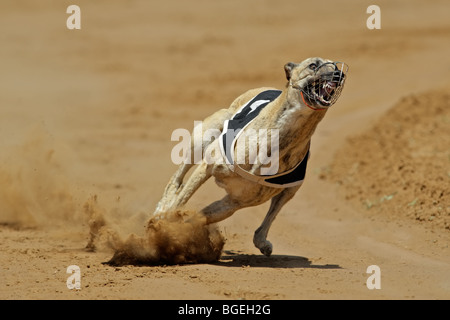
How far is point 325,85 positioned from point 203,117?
11048 millimetres

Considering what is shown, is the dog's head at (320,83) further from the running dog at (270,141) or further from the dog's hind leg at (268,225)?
the dog's hind leg at (268,225)

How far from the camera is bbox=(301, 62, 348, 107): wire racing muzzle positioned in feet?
21.6

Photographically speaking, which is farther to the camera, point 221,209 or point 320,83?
point 221,209

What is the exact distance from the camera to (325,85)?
259 inches

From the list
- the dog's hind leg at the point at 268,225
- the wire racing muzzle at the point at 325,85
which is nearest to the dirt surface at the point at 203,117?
the dog's hind leg at the point at 268,225

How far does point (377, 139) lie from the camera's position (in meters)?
13.5

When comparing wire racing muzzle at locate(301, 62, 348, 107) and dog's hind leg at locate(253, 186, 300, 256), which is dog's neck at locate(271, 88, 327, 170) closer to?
wire racing muzzle at locate(301, 62, 348, 107)

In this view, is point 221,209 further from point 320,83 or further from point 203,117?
point 203,117

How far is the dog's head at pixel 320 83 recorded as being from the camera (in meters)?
6.60

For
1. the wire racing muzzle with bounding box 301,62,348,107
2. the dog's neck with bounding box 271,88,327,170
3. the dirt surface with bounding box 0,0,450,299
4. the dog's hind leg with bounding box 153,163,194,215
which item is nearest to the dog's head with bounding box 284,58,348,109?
the wire racing muzzle with bounding box 301,62,348,107

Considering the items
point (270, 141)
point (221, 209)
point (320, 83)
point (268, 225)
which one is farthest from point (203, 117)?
point (320, 83)

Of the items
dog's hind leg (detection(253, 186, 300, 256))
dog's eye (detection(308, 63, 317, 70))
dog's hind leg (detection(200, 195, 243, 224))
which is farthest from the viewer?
dog's hind leg (detection(253, 186, 300, 256))

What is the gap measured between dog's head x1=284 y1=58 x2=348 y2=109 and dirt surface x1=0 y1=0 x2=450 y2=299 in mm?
1734

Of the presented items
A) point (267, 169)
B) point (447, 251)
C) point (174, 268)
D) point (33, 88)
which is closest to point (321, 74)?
point (267, 169)
